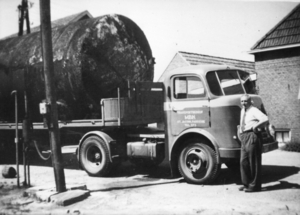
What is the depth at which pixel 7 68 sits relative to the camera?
911 cm

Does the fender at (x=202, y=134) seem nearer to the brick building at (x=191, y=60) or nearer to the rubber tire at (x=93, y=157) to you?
the rubber tire at (x=93, y=157)

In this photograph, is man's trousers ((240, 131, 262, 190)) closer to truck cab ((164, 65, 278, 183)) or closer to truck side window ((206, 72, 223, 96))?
truck cab ((164, 65, 278, 183))

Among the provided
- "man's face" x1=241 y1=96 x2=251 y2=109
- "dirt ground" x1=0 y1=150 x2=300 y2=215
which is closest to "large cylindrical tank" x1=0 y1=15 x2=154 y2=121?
"dirt ground" x1=0 y1=150 x2=300 y2=215

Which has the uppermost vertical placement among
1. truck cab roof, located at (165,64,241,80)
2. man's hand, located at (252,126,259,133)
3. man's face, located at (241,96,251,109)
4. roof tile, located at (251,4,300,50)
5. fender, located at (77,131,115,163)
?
roof tile, located at (251,4,300,50)

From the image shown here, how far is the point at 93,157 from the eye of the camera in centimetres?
798

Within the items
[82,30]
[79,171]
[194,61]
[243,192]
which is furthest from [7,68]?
[194,61]

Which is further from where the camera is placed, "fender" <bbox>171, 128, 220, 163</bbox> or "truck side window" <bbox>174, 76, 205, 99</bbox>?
"truck side window" <bbox>174, 76, 205, 99</bbox>

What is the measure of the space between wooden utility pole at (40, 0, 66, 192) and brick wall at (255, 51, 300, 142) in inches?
369

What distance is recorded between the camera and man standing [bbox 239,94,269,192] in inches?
224

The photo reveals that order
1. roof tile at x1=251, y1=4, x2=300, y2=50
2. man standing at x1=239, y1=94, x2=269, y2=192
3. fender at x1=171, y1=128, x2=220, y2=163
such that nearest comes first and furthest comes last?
man standing at x1=239, y1=94, x2=269, y2=192
fender at x1=171, y1=128, x2=220, y2=163
roof tile at x1=251, y1=4, x2=300, y2=50

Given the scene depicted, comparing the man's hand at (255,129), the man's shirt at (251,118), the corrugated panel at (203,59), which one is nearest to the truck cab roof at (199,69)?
the man's shirt at (251,118)

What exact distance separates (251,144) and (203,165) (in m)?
1.13

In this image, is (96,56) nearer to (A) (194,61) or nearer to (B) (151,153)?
(B) (151,153)

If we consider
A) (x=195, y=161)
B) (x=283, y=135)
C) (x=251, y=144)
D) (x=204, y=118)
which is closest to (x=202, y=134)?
(x=204, y=118)
